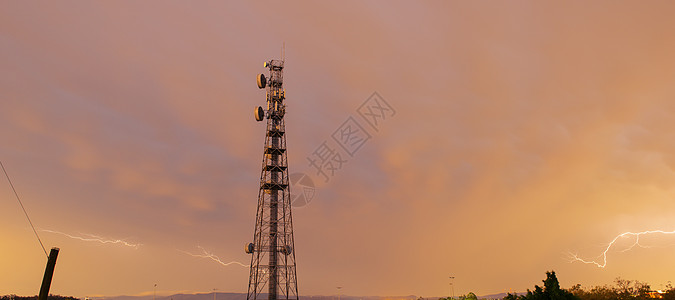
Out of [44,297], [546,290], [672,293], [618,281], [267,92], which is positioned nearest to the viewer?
[44,297]

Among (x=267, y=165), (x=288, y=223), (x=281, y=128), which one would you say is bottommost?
(x=288, y=223)

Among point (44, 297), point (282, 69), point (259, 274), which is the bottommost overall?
point (44, 297)

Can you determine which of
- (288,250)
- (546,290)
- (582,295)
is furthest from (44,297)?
(582,295)

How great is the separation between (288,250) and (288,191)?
10.3 m

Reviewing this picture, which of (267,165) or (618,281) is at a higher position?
(267,165)

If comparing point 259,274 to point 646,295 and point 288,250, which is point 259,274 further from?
point 646,295

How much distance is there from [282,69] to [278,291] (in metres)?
41.7

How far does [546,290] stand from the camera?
43438 mm

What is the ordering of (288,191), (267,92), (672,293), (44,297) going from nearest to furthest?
(44,297), (672,293), (288,191), (267,92)

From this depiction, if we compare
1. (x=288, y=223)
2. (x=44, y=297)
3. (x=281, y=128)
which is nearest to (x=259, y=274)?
(x=288, y=223)

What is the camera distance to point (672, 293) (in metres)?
59.7

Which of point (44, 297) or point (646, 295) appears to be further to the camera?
point (646, 295)

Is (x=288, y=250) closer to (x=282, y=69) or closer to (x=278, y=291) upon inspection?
(x=278, y=291)

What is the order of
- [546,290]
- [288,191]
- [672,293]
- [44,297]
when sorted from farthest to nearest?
[288,191] → [672,293] → [546,290] → [44,297]
